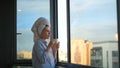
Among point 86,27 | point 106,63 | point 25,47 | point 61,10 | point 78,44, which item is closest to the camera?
point 106,63

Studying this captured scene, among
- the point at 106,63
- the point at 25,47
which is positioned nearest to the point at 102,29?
the point at 106,63

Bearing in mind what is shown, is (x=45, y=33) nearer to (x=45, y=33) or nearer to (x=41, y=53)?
(x=45, y=33)

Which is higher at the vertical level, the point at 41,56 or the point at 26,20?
the point at 26,20

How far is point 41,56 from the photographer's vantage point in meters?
2.80

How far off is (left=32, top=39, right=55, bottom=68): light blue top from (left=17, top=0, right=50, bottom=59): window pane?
1.63m

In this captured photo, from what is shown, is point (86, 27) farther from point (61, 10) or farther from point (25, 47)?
point (25, 47)

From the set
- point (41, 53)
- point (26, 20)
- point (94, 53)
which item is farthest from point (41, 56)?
point (26, 20)

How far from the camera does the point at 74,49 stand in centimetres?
340

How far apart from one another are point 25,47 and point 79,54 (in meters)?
1.57

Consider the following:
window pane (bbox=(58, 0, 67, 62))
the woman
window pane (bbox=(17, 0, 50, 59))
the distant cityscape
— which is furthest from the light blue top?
window pane (bbox=(17, 0, 50, 59))

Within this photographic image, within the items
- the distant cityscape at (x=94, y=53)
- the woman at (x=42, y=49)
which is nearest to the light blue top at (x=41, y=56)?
the woman at (x=42, y=49)

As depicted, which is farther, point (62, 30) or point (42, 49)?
point (62, 30)

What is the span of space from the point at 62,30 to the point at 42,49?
44.2 inches

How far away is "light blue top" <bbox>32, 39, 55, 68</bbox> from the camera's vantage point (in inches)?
111
